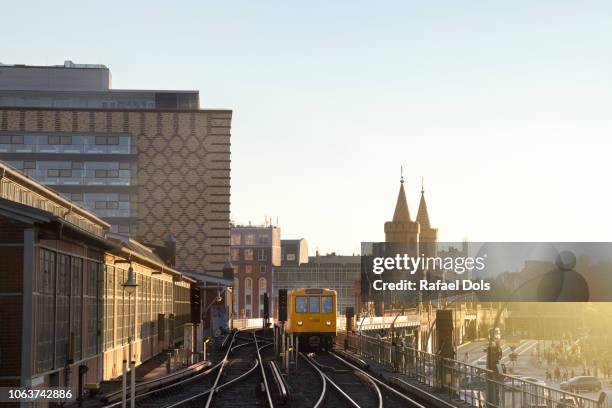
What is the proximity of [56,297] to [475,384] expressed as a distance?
11.1 m

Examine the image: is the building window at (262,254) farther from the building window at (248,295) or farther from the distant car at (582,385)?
the distant car at (582,385)

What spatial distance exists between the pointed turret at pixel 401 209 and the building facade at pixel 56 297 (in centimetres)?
15088

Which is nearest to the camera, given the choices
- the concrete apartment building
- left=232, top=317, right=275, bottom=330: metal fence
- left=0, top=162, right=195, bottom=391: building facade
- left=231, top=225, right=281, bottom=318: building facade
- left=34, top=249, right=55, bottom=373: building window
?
left=0, top=162, right=195, bottom=391: building facade

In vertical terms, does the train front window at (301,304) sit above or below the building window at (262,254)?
below

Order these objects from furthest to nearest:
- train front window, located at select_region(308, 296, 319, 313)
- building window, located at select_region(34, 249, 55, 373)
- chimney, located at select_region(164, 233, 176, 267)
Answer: chimney, located at select_region(164, 233, 176, 267) < train front window, located at select_region(308, 296, 319, 313) < building window, located at select_region(34, 249, 55, 373)

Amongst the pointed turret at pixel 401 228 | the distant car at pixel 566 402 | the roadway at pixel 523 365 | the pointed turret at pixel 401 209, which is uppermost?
the pointed turret at pixel 401 209

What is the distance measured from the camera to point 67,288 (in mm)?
27875

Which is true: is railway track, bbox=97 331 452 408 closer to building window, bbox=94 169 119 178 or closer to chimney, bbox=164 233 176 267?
chimney, bbox=164 233 176 267

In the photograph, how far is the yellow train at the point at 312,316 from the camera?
190 feet

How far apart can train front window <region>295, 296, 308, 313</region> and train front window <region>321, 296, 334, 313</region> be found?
1039mm

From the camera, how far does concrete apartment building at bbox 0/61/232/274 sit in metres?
100

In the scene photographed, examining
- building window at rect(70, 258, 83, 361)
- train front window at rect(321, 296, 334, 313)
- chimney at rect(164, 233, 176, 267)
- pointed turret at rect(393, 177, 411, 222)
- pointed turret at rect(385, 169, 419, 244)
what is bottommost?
train front window at rect(321, 296, 334, 313)

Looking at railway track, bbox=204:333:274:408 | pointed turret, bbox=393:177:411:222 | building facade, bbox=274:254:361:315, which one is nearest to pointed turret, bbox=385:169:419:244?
pointed turret, bbox=393:177:411:222

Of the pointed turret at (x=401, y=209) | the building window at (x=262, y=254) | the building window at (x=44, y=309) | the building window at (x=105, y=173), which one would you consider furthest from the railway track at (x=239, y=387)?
the building window at (x=262, y=254)
